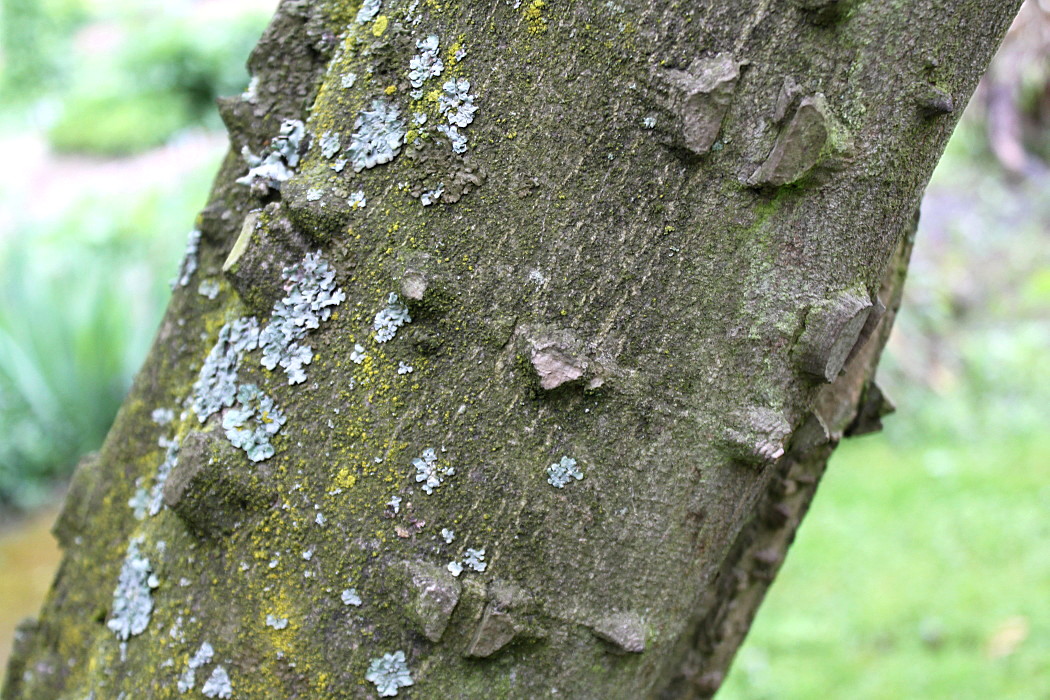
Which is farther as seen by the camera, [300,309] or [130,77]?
[130,77]

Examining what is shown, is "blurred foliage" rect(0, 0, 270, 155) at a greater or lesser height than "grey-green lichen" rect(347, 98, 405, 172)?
greater

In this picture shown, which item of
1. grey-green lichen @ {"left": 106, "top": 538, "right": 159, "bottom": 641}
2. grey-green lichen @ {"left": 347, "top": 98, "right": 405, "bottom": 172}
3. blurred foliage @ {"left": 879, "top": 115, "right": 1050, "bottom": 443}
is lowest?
grey-green lichen @ {"left": 106, "top": 538, "right": 159, "bottom": 641}

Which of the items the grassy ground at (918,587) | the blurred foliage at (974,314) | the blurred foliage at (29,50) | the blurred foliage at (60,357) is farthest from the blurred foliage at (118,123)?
the grassy ground at (918,587)

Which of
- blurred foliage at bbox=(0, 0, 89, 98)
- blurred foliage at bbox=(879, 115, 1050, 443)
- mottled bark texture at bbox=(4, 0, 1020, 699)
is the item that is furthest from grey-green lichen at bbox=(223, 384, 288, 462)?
blurred foliage at bbox=(0, 0, 89, 98)

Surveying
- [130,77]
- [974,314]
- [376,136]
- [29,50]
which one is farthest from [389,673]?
[130,77]

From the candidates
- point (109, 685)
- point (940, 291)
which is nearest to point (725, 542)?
point (109, 685)

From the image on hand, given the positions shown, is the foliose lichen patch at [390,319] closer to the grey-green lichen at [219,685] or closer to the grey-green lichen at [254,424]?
the grey-green lichen at [254,424]

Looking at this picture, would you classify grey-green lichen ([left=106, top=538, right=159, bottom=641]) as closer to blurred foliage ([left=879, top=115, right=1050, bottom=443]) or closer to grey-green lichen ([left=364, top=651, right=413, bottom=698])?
grey-green lichen ([left=364, top=651, right=413, bottom=698])

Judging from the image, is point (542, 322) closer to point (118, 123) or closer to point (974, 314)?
point (974, 314)

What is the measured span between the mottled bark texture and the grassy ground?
2.21 metres

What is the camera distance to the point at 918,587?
10.2 ft

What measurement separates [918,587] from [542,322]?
9.51 feet

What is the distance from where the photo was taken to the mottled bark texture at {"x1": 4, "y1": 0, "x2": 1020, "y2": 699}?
0.66 m

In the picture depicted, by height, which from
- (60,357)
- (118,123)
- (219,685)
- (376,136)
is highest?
(118,123)
